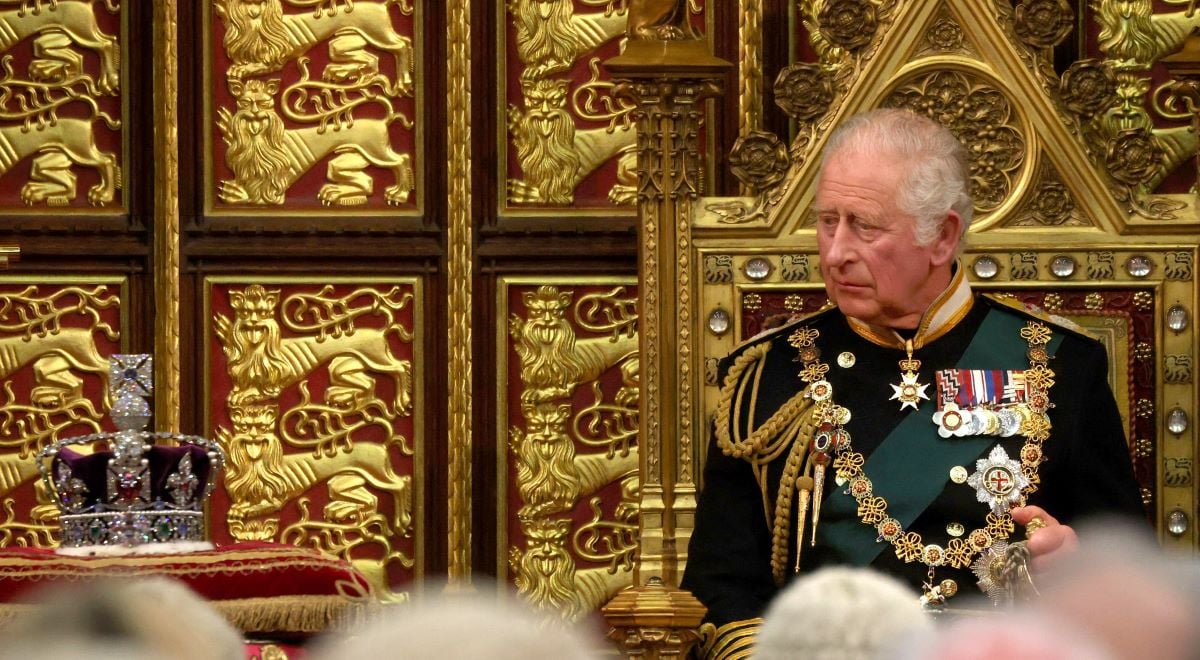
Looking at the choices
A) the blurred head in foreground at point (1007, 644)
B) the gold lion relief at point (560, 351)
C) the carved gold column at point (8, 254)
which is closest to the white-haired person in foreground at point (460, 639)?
the blurred head in foreground at point (1007, 644)

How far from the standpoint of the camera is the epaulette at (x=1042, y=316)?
14.2ft

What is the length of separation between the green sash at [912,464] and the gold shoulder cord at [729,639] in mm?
282

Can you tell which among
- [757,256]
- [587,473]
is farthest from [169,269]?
[757,256]

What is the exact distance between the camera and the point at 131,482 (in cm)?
387

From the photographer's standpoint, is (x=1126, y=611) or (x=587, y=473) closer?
(x=1126, y=611)

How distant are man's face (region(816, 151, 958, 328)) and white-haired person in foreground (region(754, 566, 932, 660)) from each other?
2.66 meters

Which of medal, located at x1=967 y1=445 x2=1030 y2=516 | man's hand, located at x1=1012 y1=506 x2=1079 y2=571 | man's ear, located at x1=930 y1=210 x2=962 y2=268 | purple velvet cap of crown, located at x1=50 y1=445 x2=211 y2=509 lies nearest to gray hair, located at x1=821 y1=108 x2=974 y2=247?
man's ear, located at x1=930 y1=210 x2=962 y2=268

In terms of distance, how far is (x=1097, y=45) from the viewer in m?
5.04

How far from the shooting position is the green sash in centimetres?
418

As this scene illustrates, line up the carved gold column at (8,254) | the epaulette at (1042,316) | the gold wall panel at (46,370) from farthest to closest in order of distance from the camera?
1. the gold wall panel at (46,370)
2. the carved gold column at (8,254)
3. the epaulette at (1042,316)

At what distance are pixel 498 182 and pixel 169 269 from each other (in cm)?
91

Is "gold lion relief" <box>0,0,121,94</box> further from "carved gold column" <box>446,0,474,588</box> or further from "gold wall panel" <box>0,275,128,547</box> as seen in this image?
"carved gold column" <box>446,0,474,588</box>

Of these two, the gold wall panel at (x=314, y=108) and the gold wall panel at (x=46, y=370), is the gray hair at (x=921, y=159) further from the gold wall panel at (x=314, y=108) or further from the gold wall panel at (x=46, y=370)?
the gold wall panel at (x=46, y=370)

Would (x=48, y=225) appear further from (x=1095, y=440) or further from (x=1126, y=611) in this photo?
(x=1126, y=611)
